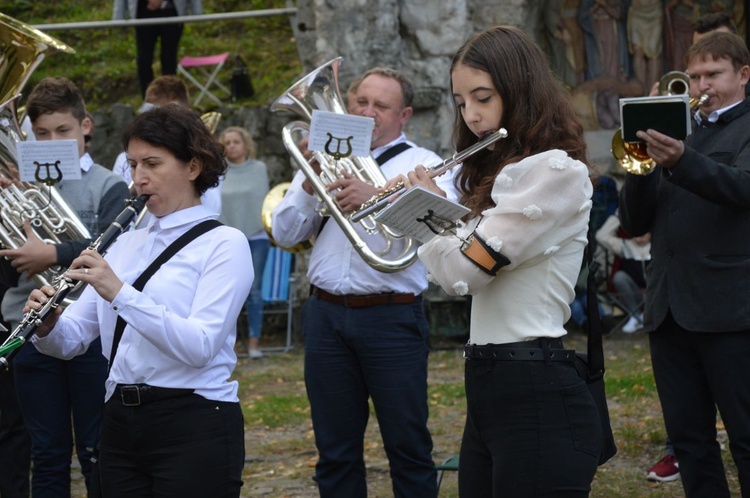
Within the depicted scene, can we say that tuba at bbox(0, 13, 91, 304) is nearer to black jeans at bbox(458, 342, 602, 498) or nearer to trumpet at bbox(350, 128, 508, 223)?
trumpet at bbox(350, 128, 508, 223)

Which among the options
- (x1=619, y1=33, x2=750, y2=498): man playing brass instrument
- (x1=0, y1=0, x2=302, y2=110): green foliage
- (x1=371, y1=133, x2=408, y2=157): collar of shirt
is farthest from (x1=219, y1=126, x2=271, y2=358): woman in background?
(x1=619, y1=33, x2=750, y2=498): man playing brass instrument

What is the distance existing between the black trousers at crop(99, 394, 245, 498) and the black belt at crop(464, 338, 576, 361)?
2.77 feet

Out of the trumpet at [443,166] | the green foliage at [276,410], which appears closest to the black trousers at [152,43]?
the green foliage at [276,410]

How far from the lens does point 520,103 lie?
9.62 ft

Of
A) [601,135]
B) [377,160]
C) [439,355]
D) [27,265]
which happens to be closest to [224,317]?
[27,265]

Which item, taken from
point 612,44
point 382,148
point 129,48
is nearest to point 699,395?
point 382,148

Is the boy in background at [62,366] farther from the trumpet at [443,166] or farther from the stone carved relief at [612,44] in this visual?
the stone carved relief at [612,44]

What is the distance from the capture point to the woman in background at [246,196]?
9484mm

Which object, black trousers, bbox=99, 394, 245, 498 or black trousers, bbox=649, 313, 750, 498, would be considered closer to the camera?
black trousers, bbox=99, 394, 245, 498

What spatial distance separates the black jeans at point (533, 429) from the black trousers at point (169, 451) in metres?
0.76

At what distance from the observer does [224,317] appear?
316 cm

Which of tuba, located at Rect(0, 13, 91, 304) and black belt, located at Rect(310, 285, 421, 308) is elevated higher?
tuba, located at Rect(0, 13, 91, 304)

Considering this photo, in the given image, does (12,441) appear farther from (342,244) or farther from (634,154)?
(634,154)

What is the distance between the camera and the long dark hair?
115 inches
